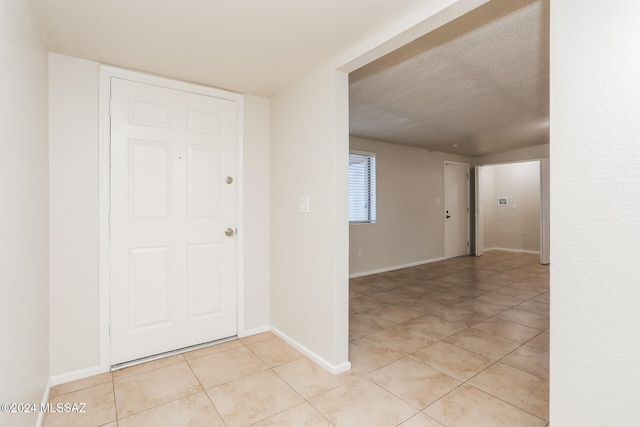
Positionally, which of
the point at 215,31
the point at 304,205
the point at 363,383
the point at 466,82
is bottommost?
the point at 363,383

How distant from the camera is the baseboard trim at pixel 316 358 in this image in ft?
7.38

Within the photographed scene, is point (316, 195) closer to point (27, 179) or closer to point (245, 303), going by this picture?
point (245, 303)

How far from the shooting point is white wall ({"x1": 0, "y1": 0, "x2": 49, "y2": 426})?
3.69 feet

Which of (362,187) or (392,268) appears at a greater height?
(362,187)

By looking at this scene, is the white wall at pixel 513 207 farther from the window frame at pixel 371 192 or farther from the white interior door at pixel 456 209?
the window frame at pixel 371 192

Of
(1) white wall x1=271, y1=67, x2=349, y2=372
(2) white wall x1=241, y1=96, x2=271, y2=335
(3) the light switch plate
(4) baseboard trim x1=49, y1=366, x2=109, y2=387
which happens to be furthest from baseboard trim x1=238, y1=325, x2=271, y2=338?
(3) the light switch plate

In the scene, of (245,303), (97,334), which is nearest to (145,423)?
(97,334)

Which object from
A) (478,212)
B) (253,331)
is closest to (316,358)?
(253,331)

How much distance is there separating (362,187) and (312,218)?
9.59ft

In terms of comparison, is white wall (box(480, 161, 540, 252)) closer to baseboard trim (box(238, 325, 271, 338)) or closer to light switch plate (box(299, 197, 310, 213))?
light switch plate (box(299, 197, 310, 213))

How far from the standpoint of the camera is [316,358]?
2.41 meters

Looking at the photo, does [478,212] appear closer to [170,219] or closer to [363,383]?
[363,383]

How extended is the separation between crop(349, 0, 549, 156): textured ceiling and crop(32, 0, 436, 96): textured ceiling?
58 centimetres

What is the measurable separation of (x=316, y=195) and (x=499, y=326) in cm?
229
